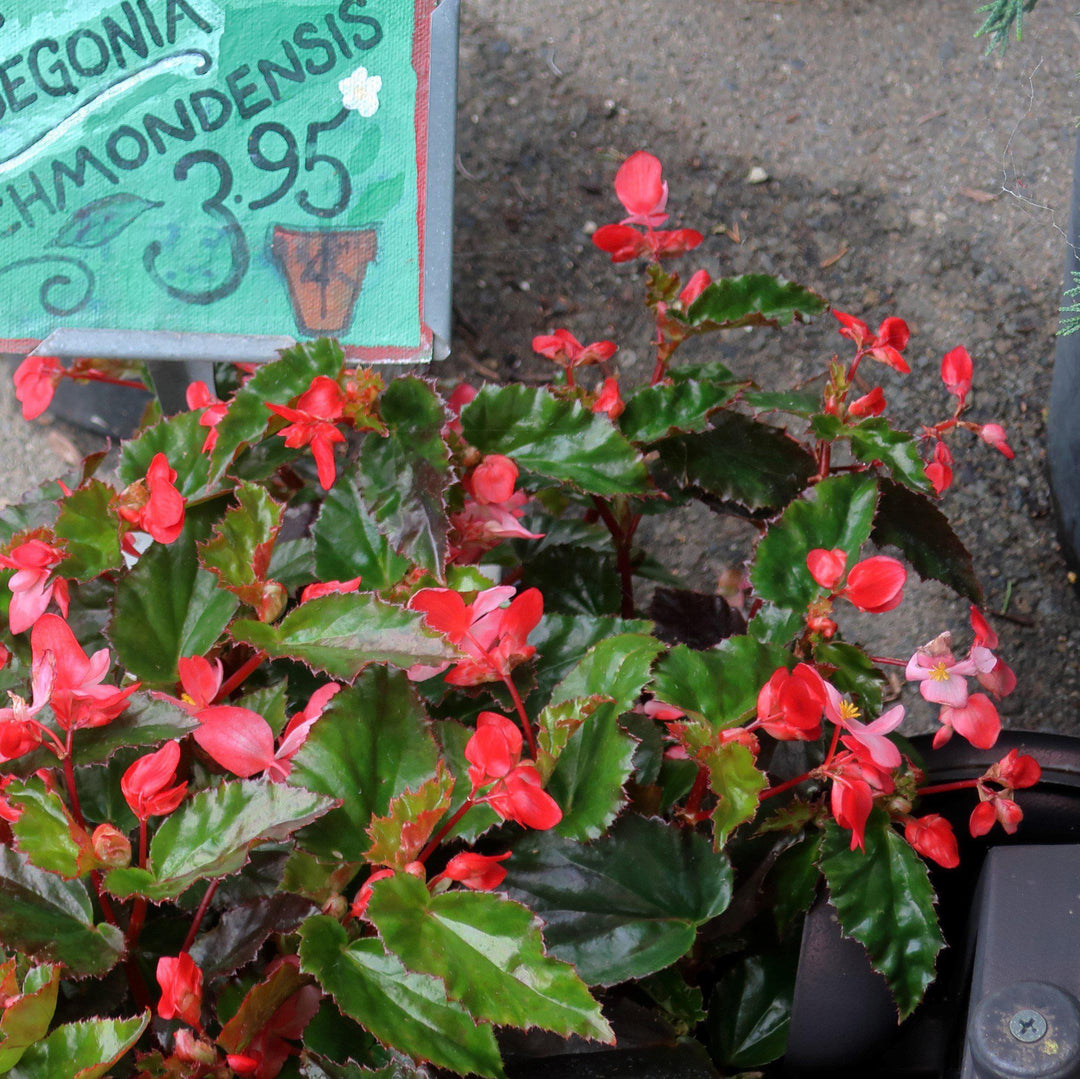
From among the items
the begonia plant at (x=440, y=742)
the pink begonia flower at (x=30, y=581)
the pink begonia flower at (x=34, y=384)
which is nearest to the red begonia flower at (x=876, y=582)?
the begonia plant at (x=440, y=742)

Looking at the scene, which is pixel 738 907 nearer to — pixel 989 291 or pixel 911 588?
pixel 911 588

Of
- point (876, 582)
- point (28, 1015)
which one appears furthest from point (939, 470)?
point (28, 1015)

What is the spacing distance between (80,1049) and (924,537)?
0.58 m

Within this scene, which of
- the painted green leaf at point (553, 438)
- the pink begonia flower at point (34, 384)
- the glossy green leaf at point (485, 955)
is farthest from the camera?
the pink begonia flower at point (34, 384)

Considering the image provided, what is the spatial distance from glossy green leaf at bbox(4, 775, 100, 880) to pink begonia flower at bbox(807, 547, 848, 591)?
0.40 metres

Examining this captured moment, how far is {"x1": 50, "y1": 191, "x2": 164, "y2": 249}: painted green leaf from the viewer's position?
74 cm

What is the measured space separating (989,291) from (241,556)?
3.70 ft

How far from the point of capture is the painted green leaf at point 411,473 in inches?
24.7

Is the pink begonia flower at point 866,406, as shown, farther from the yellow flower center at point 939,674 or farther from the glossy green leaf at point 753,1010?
the glossy green leaf at point 753,1010

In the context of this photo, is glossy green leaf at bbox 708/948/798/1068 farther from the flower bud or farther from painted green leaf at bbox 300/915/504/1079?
the flower bud

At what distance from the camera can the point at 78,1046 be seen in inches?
19.4

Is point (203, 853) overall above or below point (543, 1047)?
above

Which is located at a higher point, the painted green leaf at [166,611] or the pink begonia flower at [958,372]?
the pink begonia flower at [958,372]

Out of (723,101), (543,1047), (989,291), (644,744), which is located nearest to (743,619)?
(644,744)
